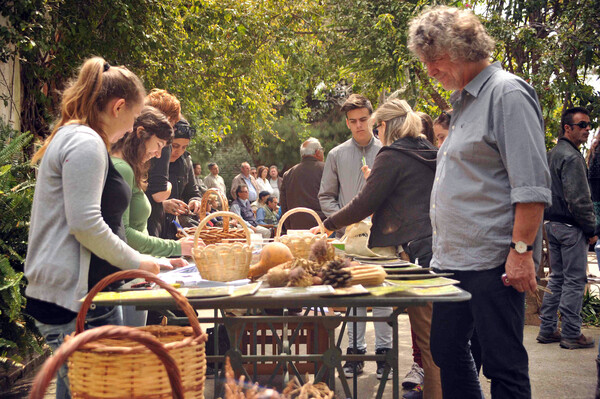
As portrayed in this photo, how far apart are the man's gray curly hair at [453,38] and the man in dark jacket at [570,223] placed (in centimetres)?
300

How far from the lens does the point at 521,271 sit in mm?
2293

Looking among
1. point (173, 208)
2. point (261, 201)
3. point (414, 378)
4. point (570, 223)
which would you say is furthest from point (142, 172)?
point (261, 201)

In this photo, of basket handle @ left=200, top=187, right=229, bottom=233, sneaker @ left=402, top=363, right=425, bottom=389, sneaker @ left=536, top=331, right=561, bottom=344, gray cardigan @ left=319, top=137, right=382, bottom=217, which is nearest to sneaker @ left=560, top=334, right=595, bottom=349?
→ sneaker @ left=536, top=331, right=561, bottom=344

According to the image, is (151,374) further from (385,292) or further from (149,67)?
(149,67)

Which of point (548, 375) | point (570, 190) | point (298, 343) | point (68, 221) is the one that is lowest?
point (548, 375)

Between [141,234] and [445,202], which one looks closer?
[445,202]

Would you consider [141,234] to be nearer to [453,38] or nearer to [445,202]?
[445,202]

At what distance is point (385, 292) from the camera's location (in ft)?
7.15

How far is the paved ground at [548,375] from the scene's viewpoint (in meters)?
4.22

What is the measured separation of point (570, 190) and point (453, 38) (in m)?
3.15

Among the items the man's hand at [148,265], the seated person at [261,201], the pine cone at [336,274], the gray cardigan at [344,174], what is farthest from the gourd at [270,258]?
the seated person at [261,201]

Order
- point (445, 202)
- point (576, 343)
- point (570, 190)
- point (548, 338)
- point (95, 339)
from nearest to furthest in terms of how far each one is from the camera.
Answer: point (95, 339)
point (445, 202)
point (570, 190)
point (576, 343)
point (548, 338)

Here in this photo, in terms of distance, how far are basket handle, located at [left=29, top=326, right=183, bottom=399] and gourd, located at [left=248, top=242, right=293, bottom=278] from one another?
3.79ft

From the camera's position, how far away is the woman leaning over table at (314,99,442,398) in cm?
350
